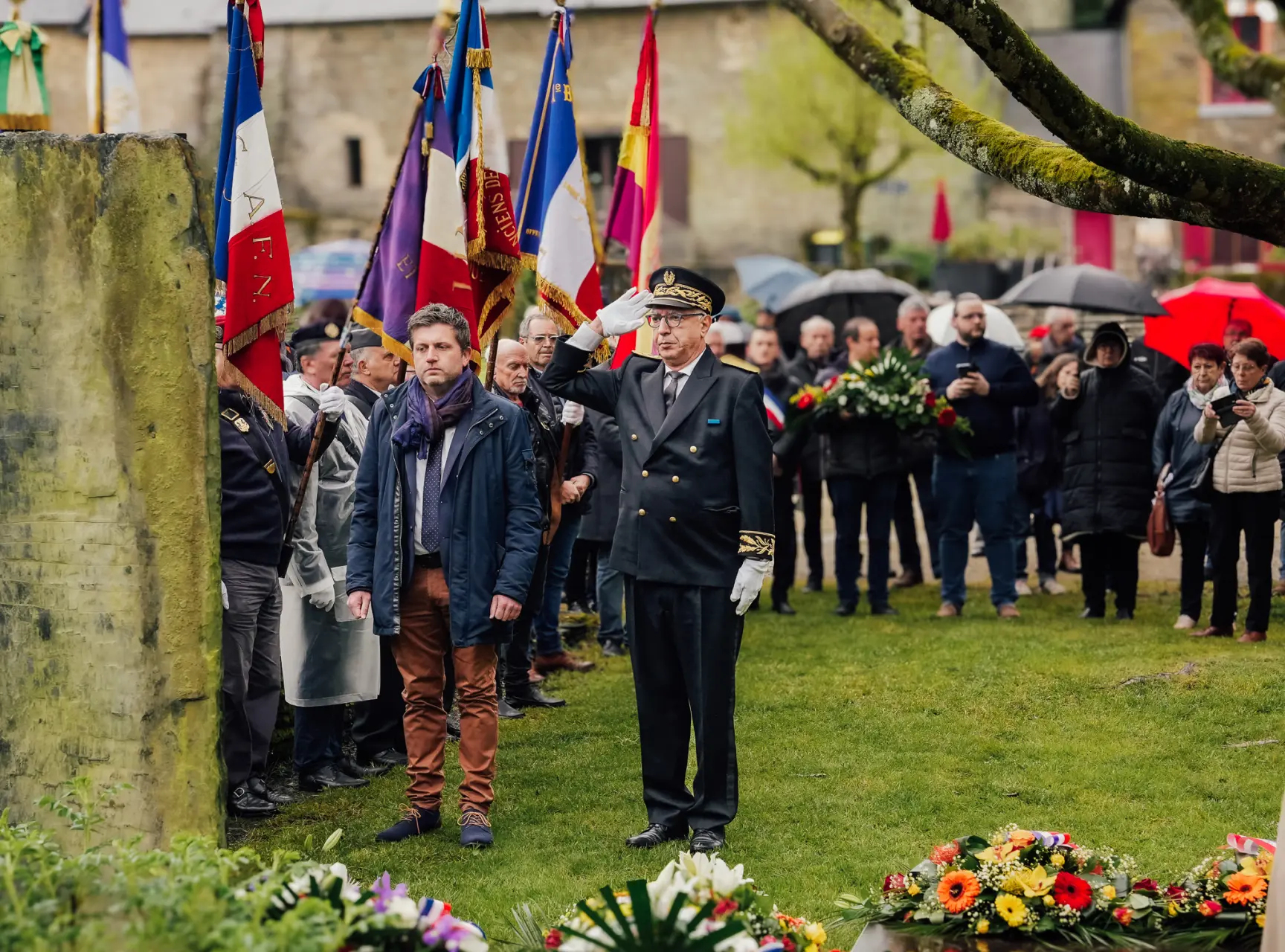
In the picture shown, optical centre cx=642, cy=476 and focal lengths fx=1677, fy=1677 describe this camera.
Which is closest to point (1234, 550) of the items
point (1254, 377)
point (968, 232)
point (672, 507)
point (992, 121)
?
point (1254, 377)

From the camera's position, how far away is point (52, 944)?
3721mm

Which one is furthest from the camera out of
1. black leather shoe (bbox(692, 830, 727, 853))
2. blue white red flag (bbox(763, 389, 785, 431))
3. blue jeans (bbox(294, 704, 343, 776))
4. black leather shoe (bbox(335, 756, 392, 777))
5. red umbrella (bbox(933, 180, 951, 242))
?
red umbrella (bbox(933, 180, 951, 242))

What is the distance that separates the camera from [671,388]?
741 centimetres

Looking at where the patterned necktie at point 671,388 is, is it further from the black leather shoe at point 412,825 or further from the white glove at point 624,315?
the black leather shoe at point 412,825

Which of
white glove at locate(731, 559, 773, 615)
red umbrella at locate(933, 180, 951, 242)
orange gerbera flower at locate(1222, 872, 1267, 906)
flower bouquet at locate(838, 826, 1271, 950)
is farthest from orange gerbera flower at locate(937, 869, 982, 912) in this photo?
red umbrella at locate(933, 180, 951, 242)

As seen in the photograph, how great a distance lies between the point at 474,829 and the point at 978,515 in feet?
21.6

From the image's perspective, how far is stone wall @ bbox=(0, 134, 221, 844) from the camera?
523 cm

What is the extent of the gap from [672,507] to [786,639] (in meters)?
5.06

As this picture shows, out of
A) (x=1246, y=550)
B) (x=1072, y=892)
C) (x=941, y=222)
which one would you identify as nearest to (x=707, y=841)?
(x=1072, y=892)

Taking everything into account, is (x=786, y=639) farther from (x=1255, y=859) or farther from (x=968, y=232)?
(x=968, y=232)

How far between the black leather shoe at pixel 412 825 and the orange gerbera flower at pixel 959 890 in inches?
117

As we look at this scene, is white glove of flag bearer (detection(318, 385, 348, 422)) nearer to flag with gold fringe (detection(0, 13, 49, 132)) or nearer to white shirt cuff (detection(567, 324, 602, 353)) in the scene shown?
white shirt cuff (detection(567, 324, 602, 353))

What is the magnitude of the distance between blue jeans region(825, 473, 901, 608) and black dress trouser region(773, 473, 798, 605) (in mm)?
412

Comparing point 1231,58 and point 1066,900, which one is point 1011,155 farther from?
point 1231,58
